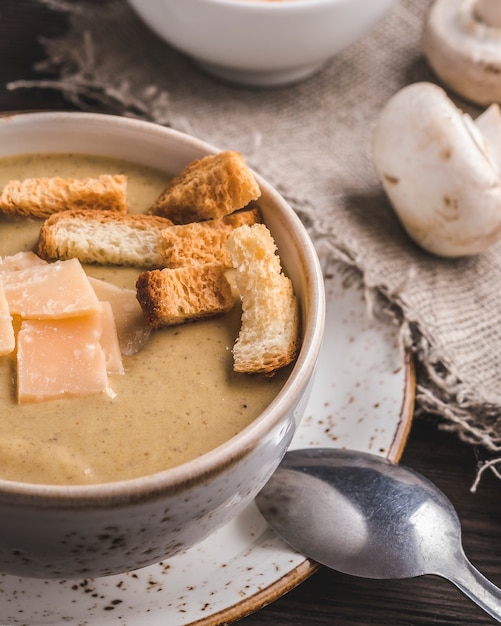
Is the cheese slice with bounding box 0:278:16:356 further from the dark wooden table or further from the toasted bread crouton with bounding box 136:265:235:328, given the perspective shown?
the dark wooden table

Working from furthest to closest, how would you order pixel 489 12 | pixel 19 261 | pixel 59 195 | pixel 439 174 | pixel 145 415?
pixel 489 12 < pixel 439 174 < pixel 59 195 < pixel 19 261 < pixel 145 415

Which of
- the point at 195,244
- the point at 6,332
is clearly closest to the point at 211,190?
the point at 195,244

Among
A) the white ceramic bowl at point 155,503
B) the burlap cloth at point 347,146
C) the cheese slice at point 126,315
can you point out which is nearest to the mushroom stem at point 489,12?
the burlap cloth at point 347,146

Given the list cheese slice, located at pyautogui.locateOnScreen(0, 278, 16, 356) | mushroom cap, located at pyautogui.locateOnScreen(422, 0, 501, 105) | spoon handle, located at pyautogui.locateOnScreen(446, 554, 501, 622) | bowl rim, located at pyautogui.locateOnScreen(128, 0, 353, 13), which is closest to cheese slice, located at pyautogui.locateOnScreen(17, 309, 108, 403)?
cheese slice, located at pyautogui.locateOnScreen(0, 278, 16, 356)

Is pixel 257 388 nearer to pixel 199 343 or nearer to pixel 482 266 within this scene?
pixel 199 343

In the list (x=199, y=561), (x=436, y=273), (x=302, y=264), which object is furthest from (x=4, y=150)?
(x=436, y=273)

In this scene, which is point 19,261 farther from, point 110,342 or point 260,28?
point 260,28

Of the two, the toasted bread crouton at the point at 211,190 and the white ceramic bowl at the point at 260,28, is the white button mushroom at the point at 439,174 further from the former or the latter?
the toasted bread crouton at the point at 211,190
